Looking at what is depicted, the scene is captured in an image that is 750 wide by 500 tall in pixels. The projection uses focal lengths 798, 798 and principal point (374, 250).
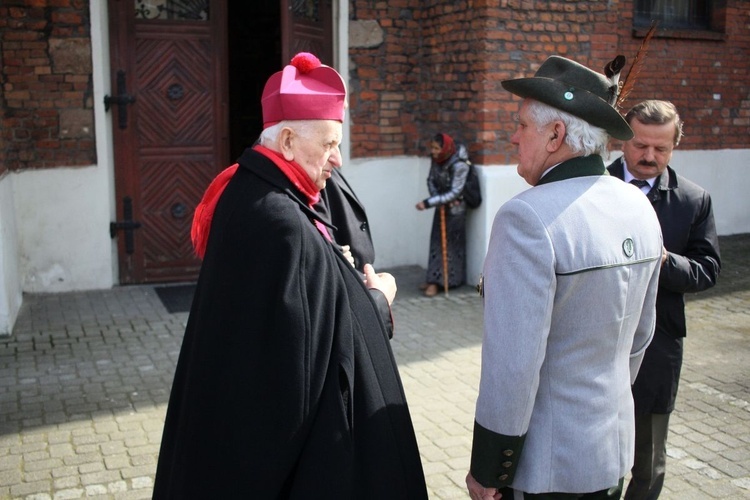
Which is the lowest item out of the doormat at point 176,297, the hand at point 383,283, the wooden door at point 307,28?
the doormat at point 176,297

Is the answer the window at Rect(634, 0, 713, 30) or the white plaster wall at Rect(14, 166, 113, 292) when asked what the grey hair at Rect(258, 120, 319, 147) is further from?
the window at Rect(634, 0, 713, 30)

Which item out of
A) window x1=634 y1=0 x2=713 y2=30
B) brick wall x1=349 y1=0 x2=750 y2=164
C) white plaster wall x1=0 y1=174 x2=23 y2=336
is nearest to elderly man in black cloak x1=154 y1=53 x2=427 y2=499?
white plaster wall x1=0 y1=174 x2=23 y2=336

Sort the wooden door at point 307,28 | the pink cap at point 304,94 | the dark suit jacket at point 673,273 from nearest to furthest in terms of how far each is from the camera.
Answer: the pink cap at point 304,94 → the dark suit jacket at point 673,273 → the wooden door at point 307,28

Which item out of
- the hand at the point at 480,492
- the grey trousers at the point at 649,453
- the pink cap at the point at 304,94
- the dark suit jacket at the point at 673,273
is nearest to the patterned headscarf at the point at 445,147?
the dark suit jacket at the point at 673,273

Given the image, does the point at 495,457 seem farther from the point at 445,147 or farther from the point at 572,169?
the point at 445,147

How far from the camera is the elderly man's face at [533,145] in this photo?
223cm

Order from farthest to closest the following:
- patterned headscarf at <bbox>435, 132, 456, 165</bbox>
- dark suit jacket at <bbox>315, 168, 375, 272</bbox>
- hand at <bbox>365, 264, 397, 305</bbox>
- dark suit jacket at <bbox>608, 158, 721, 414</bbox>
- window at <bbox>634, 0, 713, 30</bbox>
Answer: window at <bbox>634, 0, 713, 30</bbox> < patterned headscarf at <bbox>435, 132, 456, 165</bbox> < dark suit jacket at <bbox>315, 168, 375, 272</bbox> < dark suit jacket at <bbox>608, 158, 721, 414</bbox> < hand at <bbox>365, 264, 397, 305</bbox>

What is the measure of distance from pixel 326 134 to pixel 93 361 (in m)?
4.24

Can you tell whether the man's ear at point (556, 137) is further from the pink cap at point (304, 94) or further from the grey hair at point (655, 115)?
the grey hair at point (655, 115)

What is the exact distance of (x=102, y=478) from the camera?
413 cm

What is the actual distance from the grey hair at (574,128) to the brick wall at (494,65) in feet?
19.4

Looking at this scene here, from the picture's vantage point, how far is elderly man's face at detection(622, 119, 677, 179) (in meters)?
3.12

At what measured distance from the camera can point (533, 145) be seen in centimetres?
224

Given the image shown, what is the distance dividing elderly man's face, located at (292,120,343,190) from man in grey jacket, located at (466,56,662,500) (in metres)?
0.56
